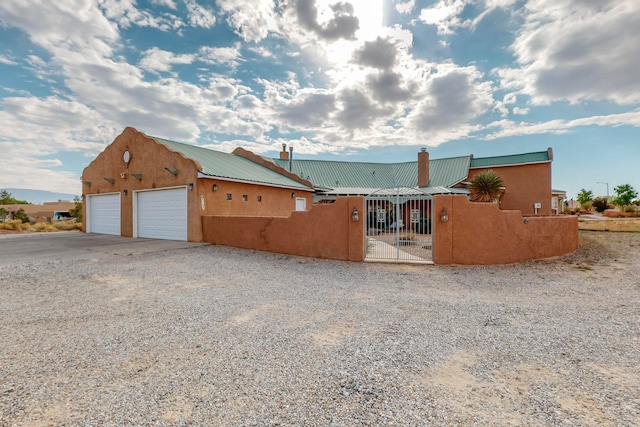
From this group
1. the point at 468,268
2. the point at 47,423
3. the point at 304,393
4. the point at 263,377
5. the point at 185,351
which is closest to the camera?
the point at 47,423

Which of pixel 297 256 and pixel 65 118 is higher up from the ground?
pixel 65 118

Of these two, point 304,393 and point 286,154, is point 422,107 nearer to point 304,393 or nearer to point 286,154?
point 286,154

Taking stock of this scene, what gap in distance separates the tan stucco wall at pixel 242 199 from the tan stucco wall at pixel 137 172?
2.04ft

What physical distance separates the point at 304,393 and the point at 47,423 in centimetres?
198

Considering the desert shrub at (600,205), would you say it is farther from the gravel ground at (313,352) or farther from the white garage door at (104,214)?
the white garage door at (104,214)

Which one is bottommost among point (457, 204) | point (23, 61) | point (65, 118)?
point (457, 204)

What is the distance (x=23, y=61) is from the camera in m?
13.1

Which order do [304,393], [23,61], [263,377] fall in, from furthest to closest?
[23,61], [263,377], [304,393]

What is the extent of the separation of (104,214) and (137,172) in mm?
4734

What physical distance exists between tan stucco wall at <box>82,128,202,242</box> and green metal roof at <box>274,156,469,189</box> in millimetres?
13503

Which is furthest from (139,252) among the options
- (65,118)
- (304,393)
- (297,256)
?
(65,118)

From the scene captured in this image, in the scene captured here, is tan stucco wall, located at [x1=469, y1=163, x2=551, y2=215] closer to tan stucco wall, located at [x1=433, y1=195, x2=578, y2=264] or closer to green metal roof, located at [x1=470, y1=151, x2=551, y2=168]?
green metal roof, located at [x1=470, y1=151, x2=551, y2=168]

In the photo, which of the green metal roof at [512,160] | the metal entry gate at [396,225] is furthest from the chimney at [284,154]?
the metal entry gate at [396,225]

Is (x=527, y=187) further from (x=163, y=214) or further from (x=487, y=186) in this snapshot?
(x=163, y=214)
